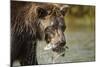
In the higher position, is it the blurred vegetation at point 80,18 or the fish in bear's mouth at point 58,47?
the blurred vegetation at point 80,18

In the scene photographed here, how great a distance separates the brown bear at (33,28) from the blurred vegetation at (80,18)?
0.08 meters

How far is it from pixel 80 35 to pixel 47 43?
0.45m

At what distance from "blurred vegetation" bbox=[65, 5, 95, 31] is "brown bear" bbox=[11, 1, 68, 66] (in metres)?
0.08

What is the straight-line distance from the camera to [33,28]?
85.7 inches

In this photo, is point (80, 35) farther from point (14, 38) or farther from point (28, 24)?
point (14, 38)

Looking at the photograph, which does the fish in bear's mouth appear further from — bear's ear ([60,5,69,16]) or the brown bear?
bear's ear ([60,5,69,16])

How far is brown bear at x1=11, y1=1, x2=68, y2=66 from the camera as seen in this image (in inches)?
83.4

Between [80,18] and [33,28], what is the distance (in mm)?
628

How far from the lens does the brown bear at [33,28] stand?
2117mm

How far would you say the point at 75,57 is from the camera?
2.35 m

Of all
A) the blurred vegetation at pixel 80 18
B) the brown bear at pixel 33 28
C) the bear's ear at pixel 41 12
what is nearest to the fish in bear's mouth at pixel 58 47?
the brown bear at pixel 33 28

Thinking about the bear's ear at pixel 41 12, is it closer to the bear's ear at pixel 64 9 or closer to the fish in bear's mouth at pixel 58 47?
the bear's ear at pixel 64 9

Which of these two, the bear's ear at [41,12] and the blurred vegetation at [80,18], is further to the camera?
the blurred vegetation at [80,18]

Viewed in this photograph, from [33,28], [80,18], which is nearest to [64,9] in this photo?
[80,18]
